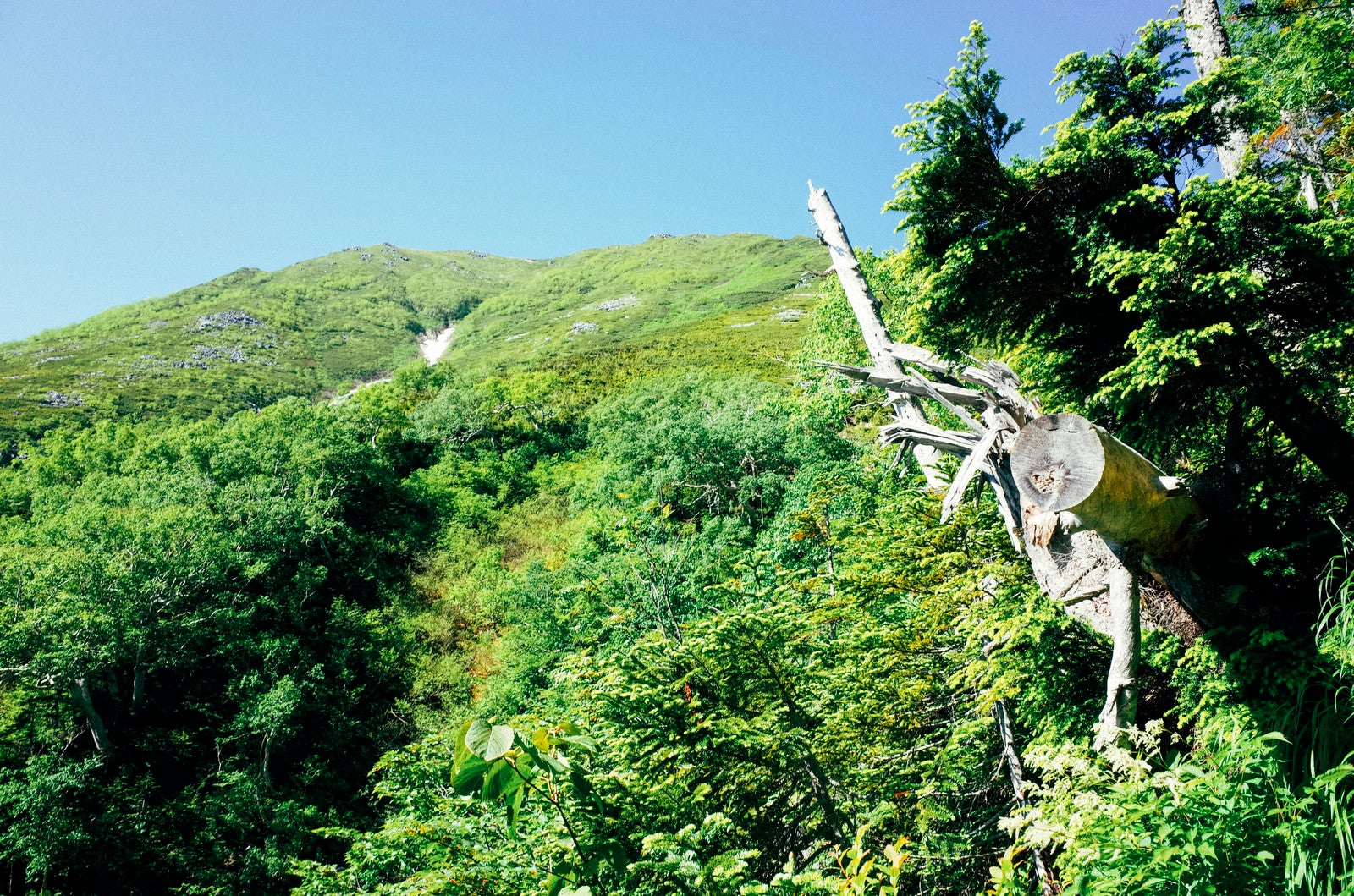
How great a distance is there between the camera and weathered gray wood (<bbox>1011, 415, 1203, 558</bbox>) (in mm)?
2746

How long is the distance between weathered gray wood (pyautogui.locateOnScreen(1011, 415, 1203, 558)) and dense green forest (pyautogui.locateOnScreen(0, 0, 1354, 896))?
2.33 ft

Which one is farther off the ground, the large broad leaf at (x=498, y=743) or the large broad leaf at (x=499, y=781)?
the large broad leaf at (x=498, y=743)

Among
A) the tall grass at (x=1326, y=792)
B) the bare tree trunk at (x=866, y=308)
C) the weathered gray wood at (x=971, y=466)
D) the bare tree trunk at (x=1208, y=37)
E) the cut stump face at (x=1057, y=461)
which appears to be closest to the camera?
the tall grass at (x=1326, y=792)

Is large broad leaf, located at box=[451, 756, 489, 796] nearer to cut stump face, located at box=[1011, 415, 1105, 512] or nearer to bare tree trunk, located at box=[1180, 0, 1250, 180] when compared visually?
cut stump face, located at box=[1011, 415, 1105, 512]

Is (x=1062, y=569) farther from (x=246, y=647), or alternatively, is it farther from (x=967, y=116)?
(x=246, y=647)

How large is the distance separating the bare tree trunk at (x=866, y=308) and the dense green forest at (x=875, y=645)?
46cm

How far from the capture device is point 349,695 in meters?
20.9

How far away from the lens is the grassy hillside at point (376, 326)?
58594 mm

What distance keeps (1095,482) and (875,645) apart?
3.17 metres

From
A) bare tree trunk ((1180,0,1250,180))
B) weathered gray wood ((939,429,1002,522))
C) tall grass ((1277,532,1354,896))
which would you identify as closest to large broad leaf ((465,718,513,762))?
tall grass ((1277,532,1354,896))

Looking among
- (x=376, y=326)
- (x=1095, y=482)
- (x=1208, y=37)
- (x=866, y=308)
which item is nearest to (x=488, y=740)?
(x=1095, y=482)

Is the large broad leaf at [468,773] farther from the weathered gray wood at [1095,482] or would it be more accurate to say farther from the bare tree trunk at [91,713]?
the bare tree trunk at [91,713]

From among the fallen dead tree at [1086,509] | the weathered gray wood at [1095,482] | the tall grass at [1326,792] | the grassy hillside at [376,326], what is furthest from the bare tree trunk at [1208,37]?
the grassy hillside at [376,326]

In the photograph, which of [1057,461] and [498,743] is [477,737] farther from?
[1057,461]
